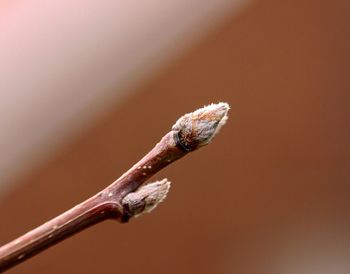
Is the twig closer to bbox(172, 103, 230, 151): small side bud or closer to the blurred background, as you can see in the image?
bbox(172, 103, 230, 151): small side bud

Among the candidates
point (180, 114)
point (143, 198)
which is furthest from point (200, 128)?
point (180, 114)

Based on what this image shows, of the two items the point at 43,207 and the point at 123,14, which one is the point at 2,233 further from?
the point at 123,14

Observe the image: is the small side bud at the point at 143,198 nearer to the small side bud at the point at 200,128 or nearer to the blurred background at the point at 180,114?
the small side bud at the point at 200,128

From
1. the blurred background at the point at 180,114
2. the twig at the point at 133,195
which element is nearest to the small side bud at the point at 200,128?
the twig at the point at 133,195

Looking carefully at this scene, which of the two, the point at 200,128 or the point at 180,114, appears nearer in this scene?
the point at 200,128

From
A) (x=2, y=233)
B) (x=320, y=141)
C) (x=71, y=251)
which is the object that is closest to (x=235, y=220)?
(x=320, y=141)

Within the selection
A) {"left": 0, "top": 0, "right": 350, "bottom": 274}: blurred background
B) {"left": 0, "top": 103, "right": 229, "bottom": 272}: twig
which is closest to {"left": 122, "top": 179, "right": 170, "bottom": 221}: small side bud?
{"left": 0, "top": 103, "right": 229, "bottom": 272}: twig

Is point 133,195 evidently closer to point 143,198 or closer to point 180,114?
point 143,198

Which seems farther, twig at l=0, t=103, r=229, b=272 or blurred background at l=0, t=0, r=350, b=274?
blurred background at l=0, t=0, r=350, b=274
